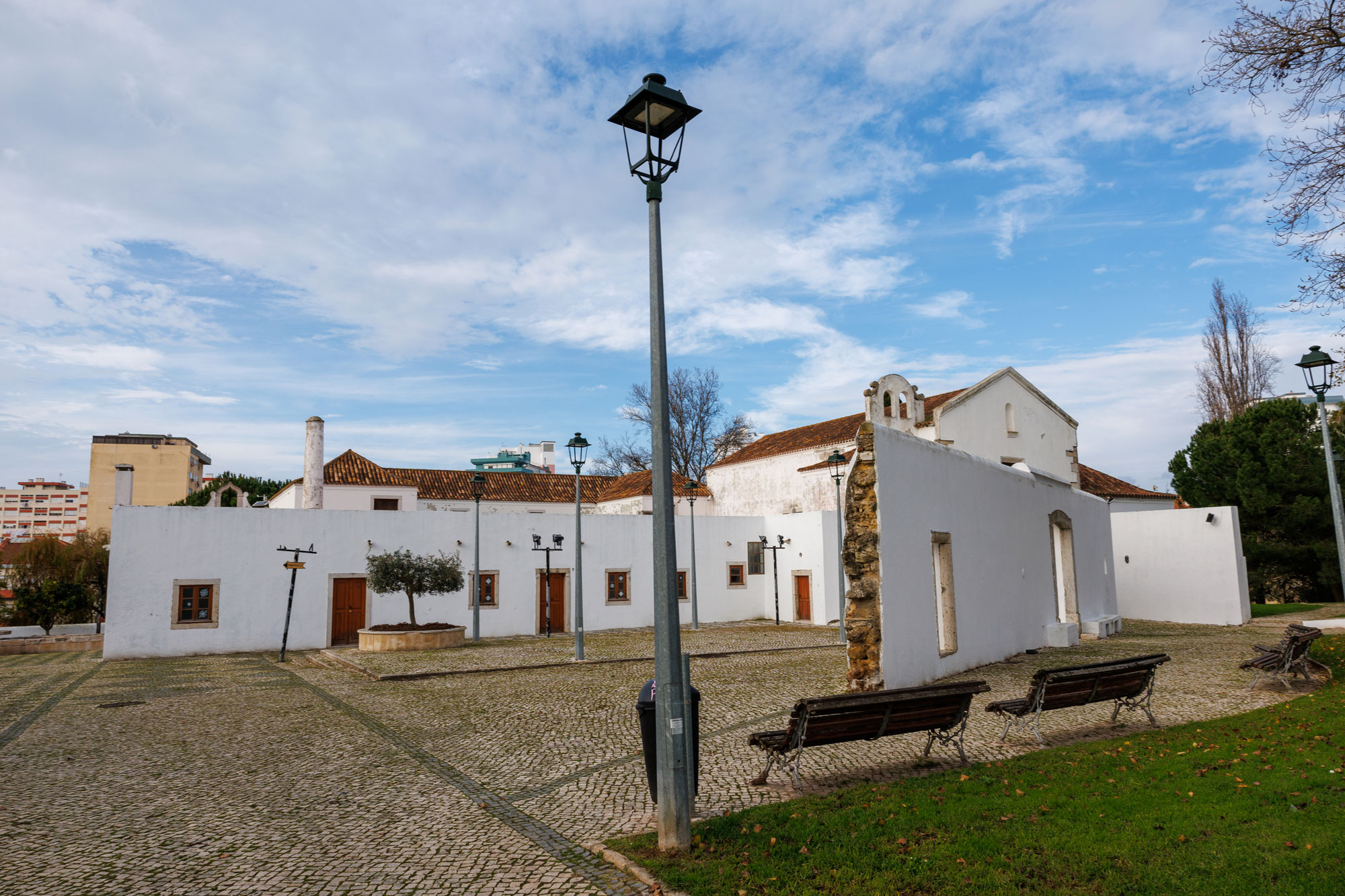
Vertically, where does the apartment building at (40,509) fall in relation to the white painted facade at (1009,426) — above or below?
above

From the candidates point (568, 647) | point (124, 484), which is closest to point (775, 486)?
point (568, 647)

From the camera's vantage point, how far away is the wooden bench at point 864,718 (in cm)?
592

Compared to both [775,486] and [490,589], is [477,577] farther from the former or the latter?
[775,486]

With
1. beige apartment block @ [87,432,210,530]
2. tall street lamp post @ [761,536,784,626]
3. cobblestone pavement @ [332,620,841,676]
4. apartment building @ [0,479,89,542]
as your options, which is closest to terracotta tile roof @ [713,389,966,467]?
tall street lamp post @ [761,536,784,626]

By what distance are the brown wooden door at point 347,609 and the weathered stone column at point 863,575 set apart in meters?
15.9

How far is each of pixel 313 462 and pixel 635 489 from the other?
→ 14902 mm

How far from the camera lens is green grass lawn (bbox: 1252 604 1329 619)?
2530 centimetres

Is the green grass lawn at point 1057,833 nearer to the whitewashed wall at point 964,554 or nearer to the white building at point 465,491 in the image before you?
the whitewashed wall at point 964,554

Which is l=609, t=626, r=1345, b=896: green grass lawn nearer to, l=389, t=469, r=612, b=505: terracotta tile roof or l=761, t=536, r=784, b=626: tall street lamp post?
l=761, t=536, r=784, b=626: tall street lamp post

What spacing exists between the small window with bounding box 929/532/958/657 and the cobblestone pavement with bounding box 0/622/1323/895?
71 centimetres

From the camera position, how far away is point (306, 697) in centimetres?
1205

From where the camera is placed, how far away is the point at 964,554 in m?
12.8

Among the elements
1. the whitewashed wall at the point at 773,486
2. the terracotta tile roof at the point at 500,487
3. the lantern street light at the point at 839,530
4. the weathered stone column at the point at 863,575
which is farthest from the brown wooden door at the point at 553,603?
the weathered stone column at the point at 863,575

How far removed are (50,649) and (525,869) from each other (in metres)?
25.2
